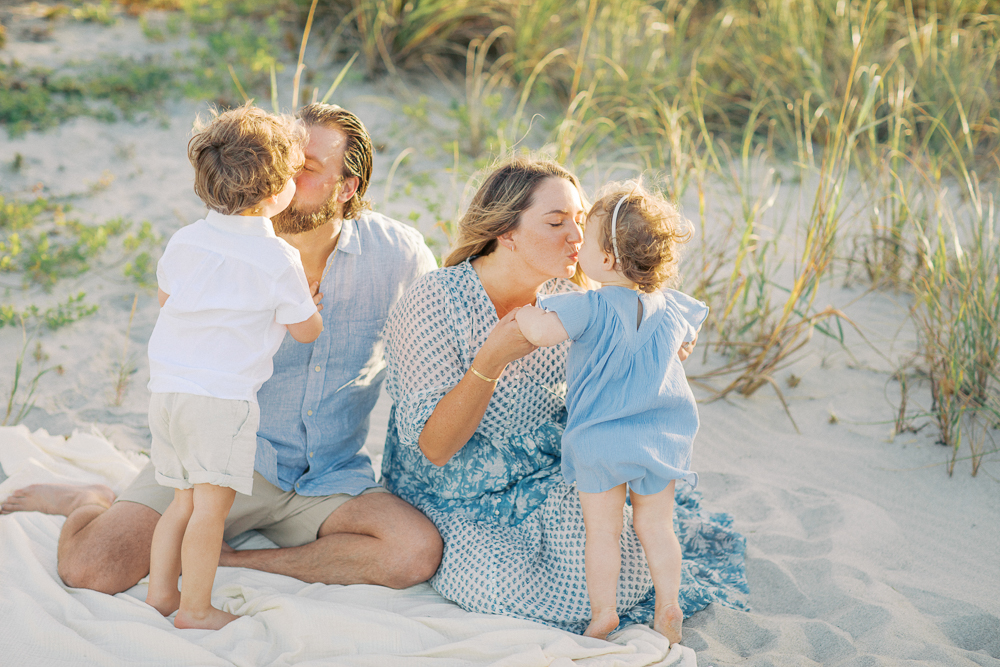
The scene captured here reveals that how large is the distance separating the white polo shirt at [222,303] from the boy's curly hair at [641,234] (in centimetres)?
91

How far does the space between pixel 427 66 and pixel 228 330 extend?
5.05 meters

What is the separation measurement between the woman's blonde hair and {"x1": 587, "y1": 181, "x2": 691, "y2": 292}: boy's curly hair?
30 cm

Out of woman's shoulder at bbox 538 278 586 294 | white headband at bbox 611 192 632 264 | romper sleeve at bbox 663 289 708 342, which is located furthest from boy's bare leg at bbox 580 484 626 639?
woman's shoulder at bbox 538 278 586 294

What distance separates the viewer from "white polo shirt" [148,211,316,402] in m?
2.28

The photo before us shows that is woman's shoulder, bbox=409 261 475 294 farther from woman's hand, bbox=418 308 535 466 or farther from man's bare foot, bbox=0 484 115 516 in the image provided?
man's bare foot, bbox=0 484 115 516

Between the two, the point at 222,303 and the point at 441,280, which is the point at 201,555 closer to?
the point at 222,303

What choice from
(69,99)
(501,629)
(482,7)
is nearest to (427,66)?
(482,7)

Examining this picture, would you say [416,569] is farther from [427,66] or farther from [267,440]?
[427,66]

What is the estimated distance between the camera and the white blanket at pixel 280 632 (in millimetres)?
2248

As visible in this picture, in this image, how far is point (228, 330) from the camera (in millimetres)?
2316

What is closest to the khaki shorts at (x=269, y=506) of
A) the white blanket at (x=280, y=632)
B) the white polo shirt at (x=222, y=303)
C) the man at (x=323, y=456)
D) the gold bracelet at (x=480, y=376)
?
the man at (x=323, y=456)

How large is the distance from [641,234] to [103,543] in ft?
6.45

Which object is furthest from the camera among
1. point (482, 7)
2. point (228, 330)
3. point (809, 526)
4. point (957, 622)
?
point (482, 7)

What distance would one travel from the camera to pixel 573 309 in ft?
7.70
